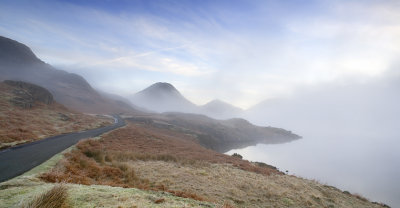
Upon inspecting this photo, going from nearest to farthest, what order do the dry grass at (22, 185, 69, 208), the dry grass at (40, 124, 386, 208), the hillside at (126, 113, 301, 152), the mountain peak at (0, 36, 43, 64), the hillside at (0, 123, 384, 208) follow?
the dry grass at (22, 185, 69, 208) → the hillside at (0, 123, 384, 208) → the dry grass at (40, 124, 386, 208) → the hillside at (126, 113, 301, 152) → the mountain peak at (0, 36, 43, 64)

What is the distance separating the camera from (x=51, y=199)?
4051 mm

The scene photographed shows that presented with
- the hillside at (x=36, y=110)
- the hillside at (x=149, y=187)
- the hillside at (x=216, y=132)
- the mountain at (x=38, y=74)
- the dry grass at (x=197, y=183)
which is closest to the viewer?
the hillside at (x=149, y=187)

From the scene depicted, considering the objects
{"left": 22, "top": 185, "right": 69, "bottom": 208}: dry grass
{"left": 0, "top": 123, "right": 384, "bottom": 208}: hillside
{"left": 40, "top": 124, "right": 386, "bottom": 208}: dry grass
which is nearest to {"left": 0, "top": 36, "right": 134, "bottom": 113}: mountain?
{"left": 40, "top": 124, "right": 386, "bottom": 208}: dry grass

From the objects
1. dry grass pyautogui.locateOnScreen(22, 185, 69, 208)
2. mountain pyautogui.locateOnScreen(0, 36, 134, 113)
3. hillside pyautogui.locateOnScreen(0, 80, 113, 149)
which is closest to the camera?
dry grass pyautogui.locateOnScreen(22, 185, 69, 208)

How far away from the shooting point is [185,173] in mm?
19219

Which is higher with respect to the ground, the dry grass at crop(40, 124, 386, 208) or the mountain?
the mountain

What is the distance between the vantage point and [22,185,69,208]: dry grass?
3619 mm

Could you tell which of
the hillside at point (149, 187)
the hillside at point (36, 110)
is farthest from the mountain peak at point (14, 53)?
the hillside at point (149, 187)

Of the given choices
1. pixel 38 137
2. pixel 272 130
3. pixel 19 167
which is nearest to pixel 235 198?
pixel 19 167

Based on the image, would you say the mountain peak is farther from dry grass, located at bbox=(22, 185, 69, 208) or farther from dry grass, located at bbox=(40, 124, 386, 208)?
dry grass, located at bbox=(22, 185, 69, 208)

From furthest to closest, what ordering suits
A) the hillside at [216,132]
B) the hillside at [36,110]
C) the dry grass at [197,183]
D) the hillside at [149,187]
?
the hillside at [216,132], the hillside at [36,110], the dry grass at [197,183], the hillside at [149,187]

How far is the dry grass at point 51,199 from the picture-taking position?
3619 millimetres

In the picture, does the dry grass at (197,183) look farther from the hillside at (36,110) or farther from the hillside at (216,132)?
the hillside at (216,132)

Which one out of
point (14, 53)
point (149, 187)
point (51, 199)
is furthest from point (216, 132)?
point (14, 53)
